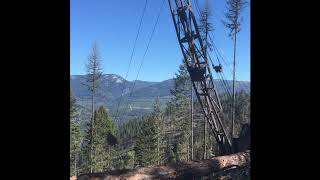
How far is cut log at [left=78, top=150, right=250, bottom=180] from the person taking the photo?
912 cm

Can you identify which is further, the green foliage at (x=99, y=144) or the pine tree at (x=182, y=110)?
the pine tree at (x=182, y=110)

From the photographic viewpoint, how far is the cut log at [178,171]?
359 inches

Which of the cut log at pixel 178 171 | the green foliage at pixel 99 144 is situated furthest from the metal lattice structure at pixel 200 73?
the green foliage at pixel 99 144

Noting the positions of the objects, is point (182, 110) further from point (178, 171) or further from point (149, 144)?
point (178, 171)

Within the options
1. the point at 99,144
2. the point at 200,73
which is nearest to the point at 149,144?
the point at 99,144

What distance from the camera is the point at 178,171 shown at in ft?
33.2

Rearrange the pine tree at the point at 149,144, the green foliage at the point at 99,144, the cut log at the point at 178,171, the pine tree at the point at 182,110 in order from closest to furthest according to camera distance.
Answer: the cut log at the point at 178,171 → the green foliage at the point at 99,144 → the pine tree at the point at 149,144 → the pine tree at the point at 182,110

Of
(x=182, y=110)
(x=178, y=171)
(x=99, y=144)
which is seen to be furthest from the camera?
(x=182, y=110)

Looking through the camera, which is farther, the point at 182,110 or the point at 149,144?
the point at 182,110

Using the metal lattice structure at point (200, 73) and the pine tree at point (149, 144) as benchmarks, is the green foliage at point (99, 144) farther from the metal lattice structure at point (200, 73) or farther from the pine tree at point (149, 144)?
the metal lattice structure at point (200, 73)

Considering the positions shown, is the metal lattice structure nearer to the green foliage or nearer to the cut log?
the cut log
